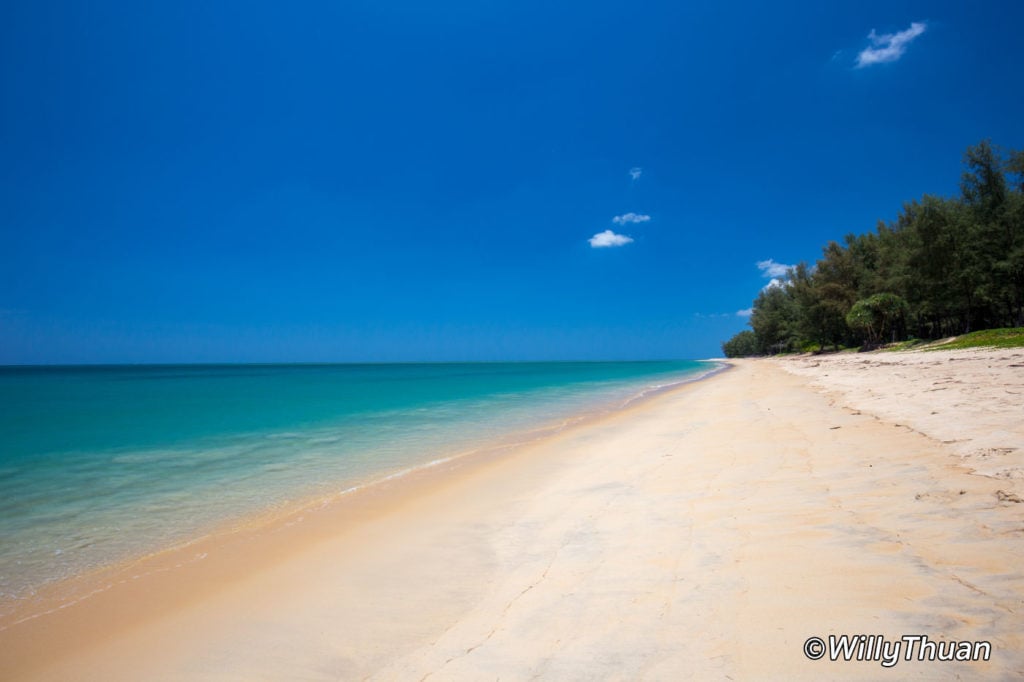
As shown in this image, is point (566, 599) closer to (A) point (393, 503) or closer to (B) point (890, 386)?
(A) point (393, 503)

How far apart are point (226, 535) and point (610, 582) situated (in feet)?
16.7

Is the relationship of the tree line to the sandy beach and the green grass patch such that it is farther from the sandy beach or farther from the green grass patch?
the sandy beach

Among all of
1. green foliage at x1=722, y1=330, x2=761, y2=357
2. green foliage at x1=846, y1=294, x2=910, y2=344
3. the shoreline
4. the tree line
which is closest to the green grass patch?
the tree line

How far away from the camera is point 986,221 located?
33.7 m

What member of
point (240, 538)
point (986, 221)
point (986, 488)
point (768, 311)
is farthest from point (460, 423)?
point (768, 311)

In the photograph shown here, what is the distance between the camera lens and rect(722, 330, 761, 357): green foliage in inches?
4542

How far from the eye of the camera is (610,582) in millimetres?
3285

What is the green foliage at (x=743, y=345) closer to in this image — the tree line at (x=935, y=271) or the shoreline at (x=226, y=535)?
the tree line at (x=935, y=271)

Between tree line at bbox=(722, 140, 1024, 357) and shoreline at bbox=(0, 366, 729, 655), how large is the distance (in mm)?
44790

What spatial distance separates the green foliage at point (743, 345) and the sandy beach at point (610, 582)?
119 m

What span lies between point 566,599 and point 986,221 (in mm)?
50415

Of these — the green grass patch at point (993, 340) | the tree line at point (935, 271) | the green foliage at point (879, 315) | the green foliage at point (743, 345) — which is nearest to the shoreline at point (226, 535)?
the green grass patch at point (993, 340)

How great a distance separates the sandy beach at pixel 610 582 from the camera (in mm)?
2375

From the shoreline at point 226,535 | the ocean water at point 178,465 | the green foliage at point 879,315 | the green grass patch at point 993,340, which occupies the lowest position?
the shoreline at point 226,535
